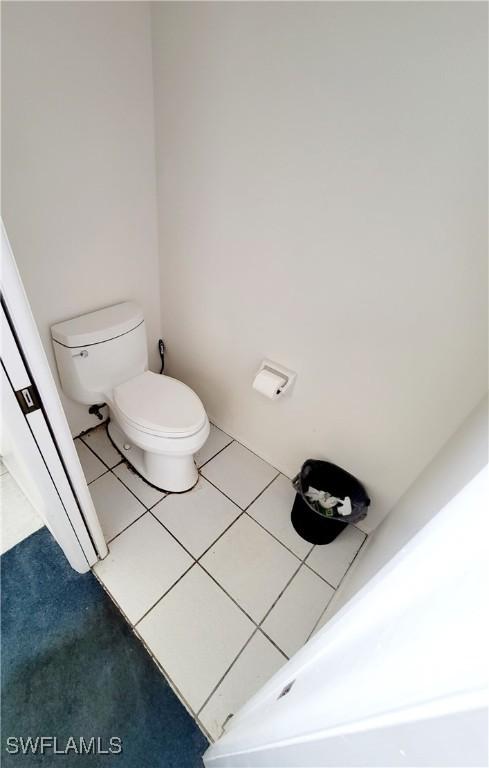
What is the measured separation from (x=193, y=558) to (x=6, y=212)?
1.44 meters

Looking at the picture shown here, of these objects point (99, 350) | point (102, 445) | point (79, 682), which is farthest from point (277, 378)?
point (79, 682)

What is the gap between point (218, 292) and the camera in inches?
56.5

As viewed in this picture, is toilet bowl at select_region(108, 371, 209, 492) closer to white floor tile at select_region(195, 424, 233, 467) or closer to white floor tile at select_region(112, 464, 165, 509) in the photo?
white floor tile at select_region(112, 464, 165, 509)

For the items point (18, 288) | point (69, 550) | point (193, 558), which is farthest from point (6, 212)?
point (193, 558)

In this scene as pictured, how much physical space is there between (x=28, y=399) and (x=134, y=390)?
29.0 inches

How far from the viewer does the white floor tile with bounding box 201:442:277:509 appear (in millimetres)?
1561

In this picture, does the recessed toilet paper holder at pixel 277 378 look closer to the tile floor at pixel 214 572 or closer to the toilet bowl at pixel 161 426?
the toilet bowl at pixel 161 426

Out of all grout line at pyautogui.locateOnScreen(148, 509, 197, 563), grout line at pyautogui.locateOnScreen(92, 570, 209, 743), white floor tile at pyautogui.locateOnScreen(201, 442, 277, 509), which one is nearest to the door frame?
grout line at pyautogui.locateOnScreen(92, 570, 209, 743)

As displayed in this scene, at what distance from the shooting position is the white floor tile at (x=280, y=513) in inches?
54.7

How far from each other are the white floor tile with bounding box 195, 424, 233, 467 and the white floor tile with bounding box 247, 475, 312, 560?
0.35 m

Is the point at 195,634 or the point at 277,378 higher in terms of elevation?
the point at 277,378

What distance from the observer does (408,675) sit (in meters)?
0.26

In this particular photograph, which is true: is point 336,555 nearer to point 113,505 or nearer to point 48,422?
point 113,505

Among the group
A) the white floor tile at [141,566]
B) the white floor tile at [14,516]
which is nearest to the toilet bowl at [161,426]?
the white floor tile at [141,566]
